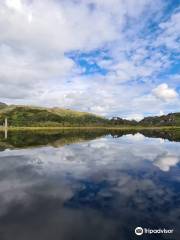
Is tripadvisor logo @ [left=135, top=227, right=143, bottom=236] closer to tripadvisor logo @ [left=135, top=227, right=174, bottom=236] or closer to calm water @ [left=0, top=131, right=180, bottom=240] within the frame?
tripadvisor logo @ [left=135, top=227, right=174, bottom=236]

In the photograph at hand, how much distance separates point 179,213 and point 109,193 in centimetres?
596

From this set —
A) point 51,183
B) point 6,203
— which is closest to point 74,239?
point 6,203

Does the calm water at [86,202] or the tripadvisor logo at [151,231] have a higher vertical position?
the calm water at [86,202]

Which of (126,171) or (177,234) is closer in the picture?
(177,234)

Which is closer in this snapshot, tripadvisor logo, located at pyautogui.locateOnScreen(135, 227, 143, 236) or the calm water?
tripadvisor logo, located at pyautogui.locateOnScreen(135, 227, 143, 236)

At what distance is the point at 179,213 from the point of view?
14945 mm

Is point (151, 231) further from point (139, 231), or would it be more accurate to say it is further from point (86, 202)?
point (86, 202)

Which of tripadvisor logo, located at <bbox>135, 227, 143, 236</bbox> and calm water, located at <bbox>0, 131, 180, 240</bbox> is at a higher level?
calm water, located at <bbox>0, 131, 180, 240</bbox>

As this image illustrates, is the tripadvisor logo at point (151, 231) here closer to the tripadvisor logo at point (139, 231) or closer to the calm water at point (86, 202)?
the tripadvisor logo at point (139, 231)

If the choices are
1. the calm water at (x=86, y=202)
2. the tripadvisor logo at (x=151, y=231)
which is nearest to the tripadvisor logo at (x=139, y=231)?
the tripadvisor logo at (x=151, y=231)

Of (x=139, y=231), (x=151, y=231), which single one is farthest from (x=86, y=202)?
(x=151, y=231)

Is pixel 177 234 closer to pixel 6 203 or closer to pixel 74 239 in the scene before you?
pixel 74 239

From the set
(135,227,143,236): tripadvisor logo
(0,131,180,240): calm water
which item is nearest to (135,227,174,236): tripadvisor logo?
(135,227,143,236): tripadvisor logo

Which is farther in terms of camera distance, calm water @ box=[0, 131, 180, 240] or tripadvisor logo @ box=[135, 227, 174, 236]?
calm water @ box=[0, 131, 180, 240]
